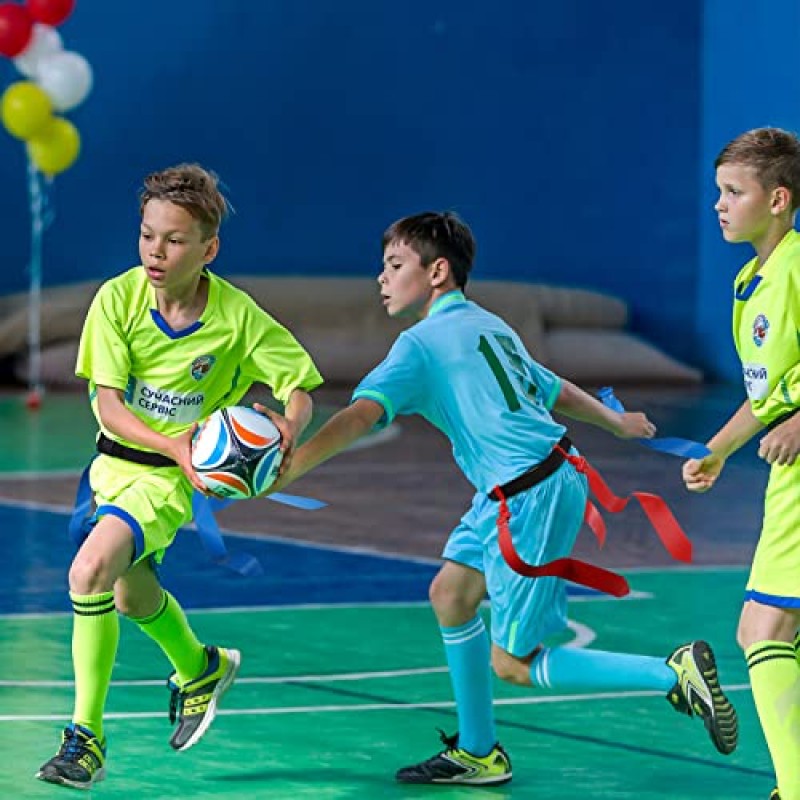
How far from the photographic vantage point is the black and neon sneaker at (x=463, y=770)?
5227 millimetres

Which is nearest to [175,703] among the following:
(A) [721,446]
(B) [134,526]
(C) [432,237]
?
(B) [134,526]

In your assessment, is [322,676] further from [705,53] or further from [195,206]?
[705,53]

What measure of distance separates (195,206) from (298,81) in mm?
14482

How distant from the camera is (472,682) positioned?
522 centimetres

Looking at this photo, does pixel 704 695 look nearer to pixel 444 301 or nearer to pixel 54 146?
pixel 444 301

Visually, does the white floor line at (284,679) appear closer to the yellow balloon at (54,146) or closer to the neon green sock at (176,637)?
the neon green sock at (176,637)

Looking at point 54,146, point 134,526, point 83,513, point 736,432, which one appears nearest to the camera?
point 736,432

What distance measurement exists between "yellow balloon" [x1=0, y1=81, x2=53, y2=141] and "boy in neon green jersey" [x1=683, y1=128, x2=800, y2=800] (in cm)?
1122

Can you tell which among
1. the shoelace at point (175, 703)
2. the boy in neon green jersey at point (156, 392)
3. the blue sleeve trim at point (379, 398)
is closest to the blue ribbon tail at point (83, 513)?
the boy in neon green jersey at point (156, 392)

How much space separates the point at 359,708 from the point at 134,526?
4.10 feet

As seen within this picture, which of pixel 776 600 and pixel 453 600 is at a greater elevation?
pixel 776 600

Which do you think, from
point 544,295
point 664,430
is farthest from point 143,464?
point 544,295

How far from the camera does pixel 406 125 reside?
64.6 ft

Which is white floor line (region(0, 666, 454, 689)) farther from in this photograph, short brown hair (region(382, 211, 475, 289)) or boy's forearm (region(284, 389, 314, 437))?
short brown hair (region(382, 211, 475, 289))
